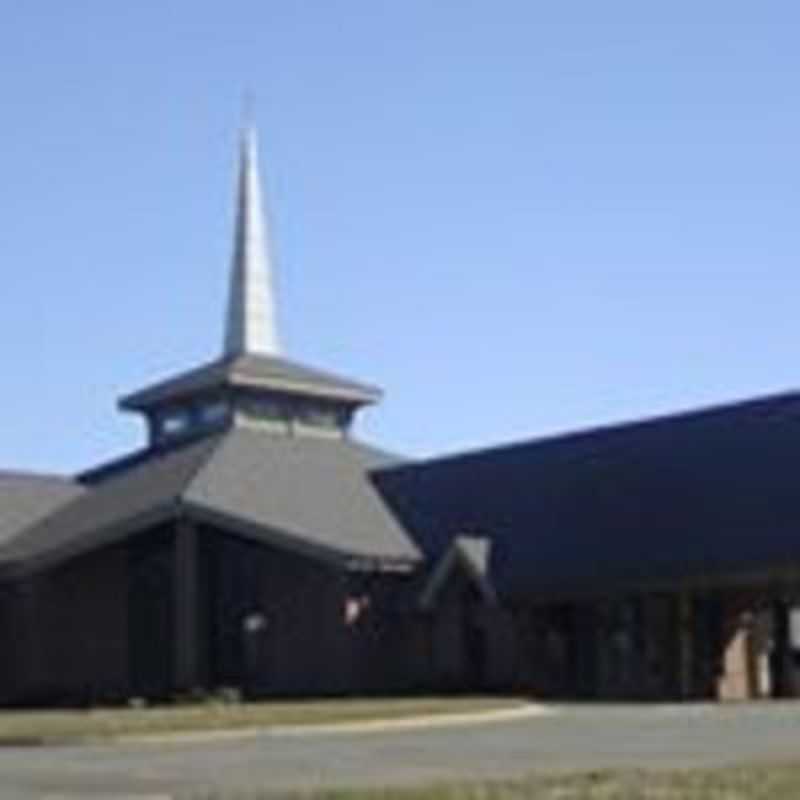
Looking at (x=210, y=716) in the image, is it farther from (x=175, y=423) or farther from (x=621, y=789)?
(x=175, y=423)

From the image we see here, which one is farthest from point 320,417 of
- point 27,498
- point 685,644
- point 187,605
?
point 685,644

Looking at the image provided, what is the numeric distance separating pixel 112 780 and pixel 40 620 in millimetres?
34026

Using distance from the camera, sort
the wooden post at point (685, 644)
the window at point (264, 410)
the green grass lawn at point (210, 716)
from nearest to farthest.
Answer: the green grass lawn at point (210, 716)
the wooden post at point (685, 644)
the window at point (264, 410)

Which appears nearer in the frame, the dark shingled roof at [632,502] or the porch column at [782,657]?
the dark shingled roof at [632,502]

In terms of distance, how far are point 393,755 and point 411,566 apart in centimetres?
2576

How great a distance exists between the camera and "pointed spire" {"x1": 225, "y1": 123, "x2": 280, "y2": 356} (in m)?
71.4

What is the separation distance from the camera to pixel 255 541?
5459cm

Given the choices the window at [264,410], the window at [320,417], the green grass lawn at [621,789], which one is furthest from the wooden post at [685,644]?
the green grass lawn at [621,789]

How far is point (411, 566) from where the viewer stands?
5422 centimetres

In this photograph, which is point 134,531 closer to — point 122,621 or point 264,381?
point 122,621

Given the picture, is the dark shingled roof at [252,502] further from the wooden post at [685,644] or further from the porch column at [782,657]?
the porch column at [782,657]

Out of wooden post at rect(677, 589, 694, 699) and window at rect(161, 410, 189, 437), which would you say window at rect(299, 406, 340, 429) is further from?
wooden post at rect(677, 589, 694, 699)

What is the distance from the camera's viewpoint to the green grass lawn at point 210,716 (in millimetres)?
35531

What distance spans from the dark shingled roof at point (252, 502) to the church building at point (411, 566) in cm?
9
